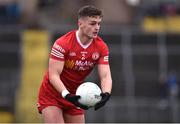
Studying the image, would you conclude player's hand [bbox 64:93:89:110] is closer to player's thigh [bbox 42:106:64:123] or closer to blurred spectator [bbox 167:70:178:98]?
player's thigh [bbox 42:106:64:123]

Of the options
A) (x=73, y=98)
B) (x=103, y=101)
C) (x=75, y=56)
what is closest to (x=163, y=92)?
(x=75, y=56)

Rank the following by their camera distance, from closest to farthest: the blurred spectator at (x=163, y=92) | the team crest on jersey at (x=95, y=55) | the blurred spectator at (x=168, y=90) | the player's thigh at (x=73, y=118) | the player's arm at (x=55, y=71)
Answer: the player's arm at (x=55, y=71) < the team crest on jersey at (x=95, y=55) < the player's thigh at (x=73, y=118) < the blurred spectator at (x=163, y=92) < the blurred spectator at (x=168, y=90)

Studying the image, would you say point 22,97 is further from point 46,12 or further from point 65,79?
point 65,79

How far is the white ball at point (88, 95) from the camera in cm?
941

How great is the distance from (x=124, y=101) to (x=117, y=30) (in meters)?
4.98

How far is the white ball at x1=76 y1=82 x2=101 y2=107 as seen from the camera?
9.41 meters

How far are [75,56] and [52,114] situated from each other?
34.2 inches

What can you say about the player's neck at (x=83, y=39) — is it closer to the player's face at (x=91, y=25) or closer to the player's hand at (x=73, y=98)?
the player's face at (x=91, y=25)

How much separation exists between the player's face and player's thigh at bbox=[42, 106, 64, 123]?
3.81 ft

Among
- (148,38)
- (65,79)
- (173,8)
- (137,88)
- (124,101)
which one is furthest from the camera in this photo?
(173,8)

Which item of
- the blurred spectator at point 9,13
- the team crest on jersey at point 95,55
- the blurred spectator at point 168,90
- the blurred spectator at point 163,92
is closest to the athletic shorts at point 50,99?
the team crest on jersey at point 95,55

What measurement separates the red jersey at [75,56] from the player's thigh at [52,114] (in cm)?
36

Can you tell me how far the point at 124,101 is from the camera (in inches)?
896

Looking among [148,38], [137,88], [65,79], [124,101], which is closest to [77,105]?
[65,79]
